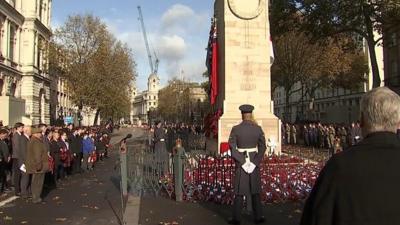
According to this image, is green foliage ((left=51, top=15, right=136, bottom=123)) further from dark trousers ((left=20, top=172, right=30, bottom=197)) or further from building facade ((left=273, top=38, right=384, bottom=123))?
dark trousers ((left=20, top=172, right=30, bottom=197))

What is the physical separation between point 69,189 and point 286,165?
251 inches

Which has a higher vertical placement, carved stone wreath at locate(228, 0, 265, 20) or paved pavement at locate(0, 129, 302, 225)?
carved stone wreath at locate(228, 0, 265, 20)

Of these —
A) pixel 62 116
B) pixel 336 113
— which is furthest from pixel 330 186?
pixel 62 116

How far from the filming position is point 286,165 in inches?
456

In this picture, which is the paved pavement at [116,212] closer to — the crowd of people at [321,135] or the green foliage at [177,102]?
the crowd of people at [321,135]

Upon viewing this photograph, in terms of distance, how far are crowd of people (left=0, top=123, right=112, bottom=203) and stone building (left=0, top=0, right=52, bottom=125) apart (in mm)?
41906

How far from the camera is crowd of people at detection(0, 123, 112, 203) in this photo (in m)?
12.3

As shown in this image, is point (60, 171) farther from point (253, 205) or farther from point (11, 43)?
point (11, 43)

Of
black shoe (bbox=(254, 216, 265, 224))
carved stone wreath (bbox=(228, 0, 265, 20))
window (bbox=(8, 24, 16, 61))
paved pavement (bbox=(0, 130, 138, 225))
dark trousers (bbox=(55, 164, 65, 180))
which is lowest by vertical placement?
paved pavement (bbox=(0, 130, 138, 225))

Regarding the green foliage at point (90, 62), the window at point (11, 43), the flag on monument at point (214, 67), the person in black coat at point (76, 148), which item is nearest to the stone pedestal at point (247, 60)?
the flag on monument at point (214, 67)

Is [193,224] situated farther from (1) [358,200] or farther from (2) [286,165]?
(1) [358,200]

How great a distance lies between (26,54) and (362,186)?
7312 cm

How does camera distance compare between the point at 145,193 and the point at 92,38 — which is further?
the point at 92,38

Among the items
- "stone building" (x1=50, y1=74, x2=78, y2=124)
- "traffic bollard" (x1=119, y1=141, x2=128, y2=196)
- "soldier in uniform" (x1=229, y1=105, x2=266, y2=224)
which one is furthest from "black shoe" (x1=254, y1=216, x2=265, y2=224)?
"stone building" (x1=50, y1=74, x2=78, y2=124)
